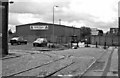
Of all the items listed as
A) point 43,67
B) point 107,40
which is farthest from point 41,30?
point 43,67

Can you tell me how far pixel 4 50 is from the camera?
23.2 meters

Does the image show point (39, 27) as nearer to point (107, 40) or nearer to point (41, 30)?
point (41, 30)

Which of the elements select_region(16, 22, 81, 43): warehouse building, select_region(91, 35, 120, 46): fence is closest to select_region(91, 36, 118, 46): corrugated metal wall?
select_region(91, 35, 120, 46): fence

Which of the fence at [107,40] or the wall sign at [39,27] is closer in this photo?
the fence at [107,40]

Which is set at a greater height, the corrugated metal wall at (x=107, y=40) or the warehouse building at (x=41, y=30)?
the warehouse building at (x=41, y=30)

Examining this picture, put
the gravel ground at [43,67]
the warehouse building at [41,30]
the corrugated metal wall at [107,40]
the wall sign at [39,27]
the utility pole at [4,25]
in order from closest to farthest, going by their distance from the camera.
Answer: the gravel ground at [43,67]
the utility pole at [4,25]
the corrugated metal wall at [107,40]
the warehouse building at [41,30]
the wall sign at [39,27]

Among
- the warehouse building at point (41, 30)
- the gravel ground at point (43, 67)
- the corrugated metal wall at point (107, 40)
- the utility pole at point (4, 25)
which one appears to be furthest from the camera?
the warehouse building at point (41, 30)

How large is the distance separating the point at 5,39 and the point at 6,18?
211 cm

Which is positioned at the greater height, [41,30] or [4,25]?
[41,30]

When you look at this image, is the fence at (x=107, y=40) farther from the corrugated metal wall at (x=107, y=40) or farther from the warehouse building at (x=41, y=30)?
the warehouse building at (x=41, y=30)

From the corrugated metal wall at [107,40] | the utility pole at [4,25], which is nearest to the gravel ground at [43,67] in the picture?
the utility pole at [4,25]

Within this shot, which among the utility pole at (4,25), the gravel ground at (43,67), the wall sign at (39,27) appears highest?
the wall sign at (39,27)

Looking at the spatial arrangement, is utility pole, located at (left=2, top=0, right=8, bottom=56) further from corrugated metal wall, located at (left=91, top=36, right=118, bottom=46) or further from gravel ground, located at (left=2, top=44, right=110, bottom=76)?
corrugated metal wall, located at (left=91, top=36, right=118, bottom=46)

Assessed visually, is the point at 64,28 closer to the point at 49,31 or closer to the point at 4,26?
the point at 49,31
